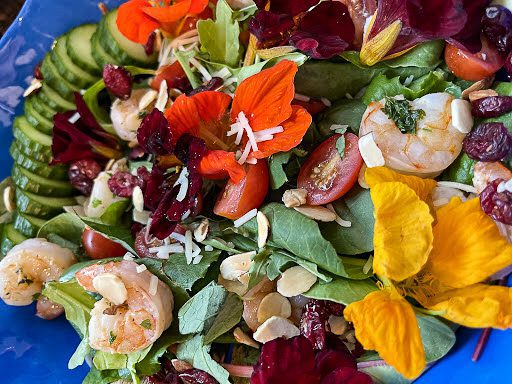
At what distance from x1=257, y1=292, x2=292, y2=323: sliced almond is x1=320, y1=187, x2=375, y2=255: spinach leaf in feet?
0.71

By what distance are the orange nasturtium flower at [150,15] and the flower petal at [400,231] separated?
0.85m

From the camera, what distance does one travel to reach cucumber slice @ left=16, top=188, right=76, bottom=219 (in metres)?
1.99

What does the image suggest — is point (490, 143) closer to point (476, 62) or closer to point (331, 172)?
point (476, 62)

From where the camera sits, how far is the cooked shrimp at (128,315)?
5.20 feet

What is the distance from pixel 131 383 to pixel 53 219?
572 mm

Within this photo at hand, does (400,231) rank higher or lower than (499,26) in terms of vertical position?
lower

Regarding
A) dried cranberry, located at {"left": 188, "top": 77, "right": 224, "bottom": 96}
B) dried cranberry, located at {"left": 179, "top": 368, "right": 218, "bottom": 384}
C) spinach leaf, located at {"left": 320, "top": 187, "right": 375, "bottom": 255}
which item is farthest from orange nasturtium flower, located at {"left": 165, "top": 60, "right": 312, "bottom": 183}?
dried cranberry, located at {"left": 179, "top": 368, "right": 218, "bottom": 384}

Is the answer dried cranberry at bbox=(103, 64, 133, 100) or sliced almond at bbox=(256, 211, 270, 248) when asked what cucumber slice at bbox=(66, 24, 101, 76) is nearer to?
dried cranberry at bbox=(103, 64, 133, 100)

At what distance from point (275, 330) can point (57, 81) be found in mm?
1107

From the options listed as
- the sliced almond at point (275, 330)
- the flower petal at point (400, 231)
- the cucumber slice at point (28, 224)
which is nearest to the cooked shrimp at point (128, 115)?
the cucumber slice at point (28, 224)

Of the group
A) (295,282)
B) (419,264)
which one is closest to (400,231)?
(419,264)

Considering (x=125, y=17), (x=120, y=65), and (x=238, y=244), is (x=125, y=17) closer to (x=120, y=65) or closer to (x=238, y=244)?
(x=120, y=65)

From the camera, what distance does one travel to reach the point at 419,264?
133 cm

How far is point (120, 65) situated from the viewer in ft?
6.64
